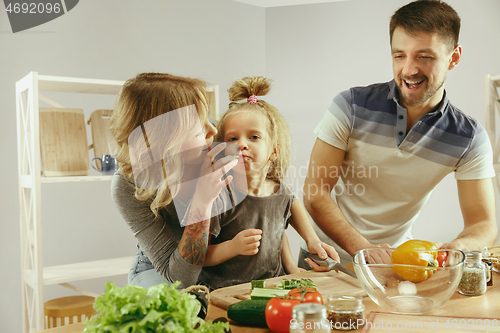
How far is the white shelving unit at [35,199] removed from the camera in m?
2.00

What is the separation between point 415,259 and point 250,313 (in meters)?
0.36

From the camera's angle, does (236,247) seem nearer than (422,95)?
Yes

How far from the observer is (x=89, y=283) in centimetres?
269

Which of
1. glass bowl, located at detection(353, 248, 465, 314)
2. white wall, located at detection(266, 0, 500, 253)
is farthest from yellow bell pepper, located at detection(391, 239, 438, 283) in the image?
white wall, located at detection(266, 0, 500, 253)

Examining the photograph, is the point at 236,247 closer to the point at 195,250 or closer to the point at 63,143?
the point at 195,250

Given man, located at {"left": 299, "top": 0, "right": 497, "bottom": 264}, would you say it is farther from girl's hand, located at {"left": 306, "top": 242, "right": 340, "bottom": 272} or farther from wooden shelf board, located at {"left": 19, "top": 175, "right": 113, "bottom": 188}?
wooden shelf board, located at {"left": 19, "top": 175, "right": 113, "bottom": 188}

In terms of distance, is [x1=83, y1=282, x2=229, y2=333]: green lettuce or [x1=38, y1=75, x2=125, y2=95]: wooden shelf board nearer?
[x1=83, y1=282, x2=229, y2=333]: green lettuce

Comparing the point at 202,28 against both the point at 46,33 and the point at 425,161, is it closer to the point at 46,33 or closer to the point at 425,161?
the point at 46,33

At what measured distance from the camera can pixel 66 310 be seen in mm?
2014

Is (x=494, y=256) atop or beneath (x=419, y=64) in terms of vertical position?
beneath

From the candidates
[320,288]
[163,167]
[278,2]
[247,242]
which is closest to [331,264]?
[320,288]

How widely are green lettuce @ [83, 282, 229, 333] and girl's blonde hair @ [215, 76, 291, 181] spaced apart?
935 mm

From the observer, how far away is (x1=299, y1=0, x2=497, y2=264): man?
1.51 metres

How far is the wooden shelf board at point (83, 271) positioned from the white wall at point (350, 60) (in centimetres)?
166
